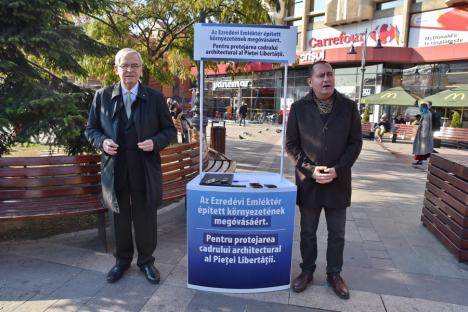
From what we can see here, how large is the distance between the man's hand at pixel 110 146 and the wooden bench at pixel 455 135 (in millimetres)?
16429

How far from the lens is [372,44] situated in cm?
2605

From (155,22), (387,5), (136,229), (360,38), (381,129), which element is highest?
(387,5)

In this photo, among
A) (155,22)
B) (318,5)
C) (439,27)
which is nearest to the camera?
(155,22)

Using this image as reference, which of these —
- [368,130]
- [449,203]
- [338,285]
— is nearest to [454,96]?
[368,130]

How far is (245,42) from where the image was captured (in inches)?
128

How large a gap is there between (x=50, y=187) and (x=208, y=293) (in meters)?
2.12

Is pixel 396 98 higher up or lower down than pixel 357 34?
lower down

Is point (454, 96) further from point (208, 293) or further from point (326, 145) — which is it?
point (208, 293)

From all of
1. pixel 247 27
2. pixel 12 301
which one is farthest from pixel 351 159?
pixel 12 301

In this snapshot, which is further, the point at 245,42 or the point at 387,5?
the point at 387,5

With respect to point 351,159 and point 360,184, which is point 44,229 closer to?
point 351,159

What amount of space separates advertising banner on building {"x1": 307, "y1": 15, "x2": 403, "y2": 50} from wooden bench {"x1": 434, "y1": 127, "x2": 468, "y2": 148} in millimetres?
10222

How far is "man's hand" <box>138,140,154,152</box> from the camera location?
3.03m

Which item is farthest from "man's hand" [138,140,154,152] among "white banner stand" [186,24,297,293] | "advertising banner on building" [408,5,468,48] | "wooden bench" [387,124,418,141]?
"advertising banner on building" [408,5,468,48]
